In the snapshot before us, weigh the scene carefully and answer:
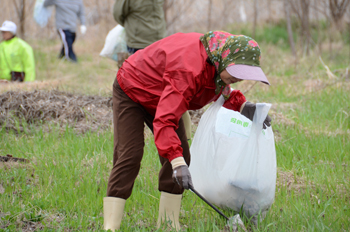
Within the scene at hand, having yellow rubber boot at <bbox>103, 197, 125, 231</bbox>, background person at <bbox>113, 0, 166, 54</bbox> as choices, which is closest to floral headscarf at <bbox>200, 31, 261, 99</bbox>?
yellow rubber boot at <bbox>103, 197, 125, 231</bbox>

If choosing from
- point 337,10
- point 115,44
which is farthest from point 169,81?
point 337,10

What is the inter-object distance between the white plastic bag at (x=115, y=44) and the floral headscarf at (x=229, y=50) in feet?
8.98

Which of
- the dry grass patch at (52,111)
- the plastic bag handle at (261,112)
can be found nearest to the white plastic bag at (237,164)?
the plastic bag handle at (261,112)

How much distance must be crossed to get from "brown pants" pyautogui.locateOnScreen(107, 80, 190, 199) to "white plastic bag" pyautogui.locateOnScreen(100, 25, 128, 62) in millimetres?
2380

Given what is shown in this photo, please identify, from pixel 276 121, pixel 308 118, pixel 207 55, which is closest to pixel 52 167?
pixel 207 55

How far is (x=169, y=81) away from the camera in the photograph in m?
1.79

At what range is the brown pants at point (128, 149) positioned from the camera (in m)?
2.09

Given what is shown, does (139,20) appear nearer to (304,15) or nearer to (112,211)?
(112,211)

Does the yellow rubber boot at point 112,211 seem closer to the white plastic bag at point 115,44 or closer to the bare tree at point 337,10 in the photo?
the white plastic bag at point 115,44

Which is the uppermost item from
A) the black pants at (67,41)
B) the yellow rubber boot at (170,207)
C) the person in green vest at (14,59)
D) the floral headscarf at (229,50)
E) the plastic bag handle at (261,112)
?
the floral headscarf at (229,50)

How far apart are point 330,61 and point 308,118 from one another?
3922 millimetres

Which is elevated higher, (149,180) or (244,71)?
(244,71)

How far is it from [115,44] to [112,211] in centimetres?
287

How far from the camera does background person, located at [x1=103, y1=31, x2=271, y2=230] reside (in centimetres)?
179
